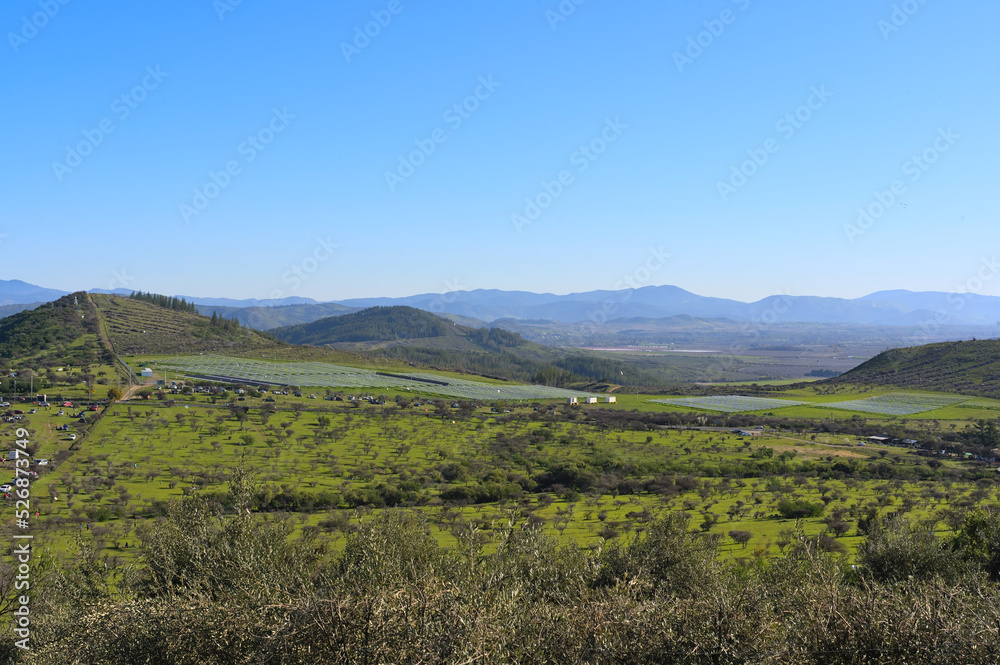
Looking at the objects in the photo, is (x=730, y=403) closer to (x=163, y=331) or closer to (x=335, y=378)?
(x=335, y=378)

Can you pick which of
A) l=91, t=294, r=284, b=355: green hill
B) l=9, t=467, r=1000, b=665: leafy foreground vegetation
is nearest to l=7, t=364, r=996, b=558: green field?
l=9, t=467, r=1000, b=665: leafy foreground vegetation

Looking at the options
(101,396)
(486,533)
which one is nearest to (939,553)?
(486,533)

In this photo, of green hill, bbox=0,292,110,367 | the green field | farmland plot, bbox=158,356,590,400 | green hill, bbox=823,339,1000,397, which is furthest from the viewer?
green hill, bbox=823,339,1000,397

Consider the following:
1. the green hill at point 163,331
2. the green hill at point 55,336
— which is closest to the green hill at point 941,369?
the green hill at point 163,331

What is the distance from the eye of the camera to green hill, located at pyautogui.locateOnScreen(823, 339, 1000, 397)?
112m

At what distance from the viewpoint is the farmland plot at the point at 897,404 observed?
94.2 metres

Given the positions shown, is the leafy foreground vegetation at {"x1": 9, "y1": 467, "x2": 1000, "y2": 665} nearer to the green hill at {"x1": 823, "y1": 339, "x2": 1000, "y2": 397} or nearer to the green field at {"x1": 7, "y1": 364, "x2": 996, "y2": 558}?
the green field at {"x1": 7, "y1": 364, "x2": 996, "y2": 558}

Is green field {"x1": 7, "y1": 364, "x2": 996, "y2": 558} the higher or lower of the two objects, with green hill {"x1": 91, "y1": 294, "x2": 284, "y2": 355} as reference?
lower

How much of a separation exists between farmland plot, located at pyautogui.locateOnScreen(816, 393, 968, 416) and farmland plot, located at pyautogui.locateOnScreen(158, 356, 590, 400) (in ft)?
152

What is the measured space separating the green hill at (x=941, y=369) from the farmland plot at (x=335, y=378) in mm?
64610

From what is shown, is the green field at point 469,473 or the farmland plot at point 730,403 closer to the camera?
the green field at point 469,473

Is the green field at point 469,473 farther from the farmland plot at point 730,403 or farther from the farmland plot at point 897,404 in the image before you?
the farmland plot at point 897,404

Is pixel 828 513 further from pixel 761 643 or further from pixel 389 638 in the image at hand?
pixel 389 638

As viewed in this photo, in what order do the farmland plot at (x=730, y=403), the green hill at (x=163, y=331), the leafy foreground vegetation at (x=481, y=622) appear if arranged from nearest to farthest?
the leafy foreground vegetation at (x=481, y=622) → the farmland plot at (x=730, y=403) → the green hill at (x=163, y=331)
